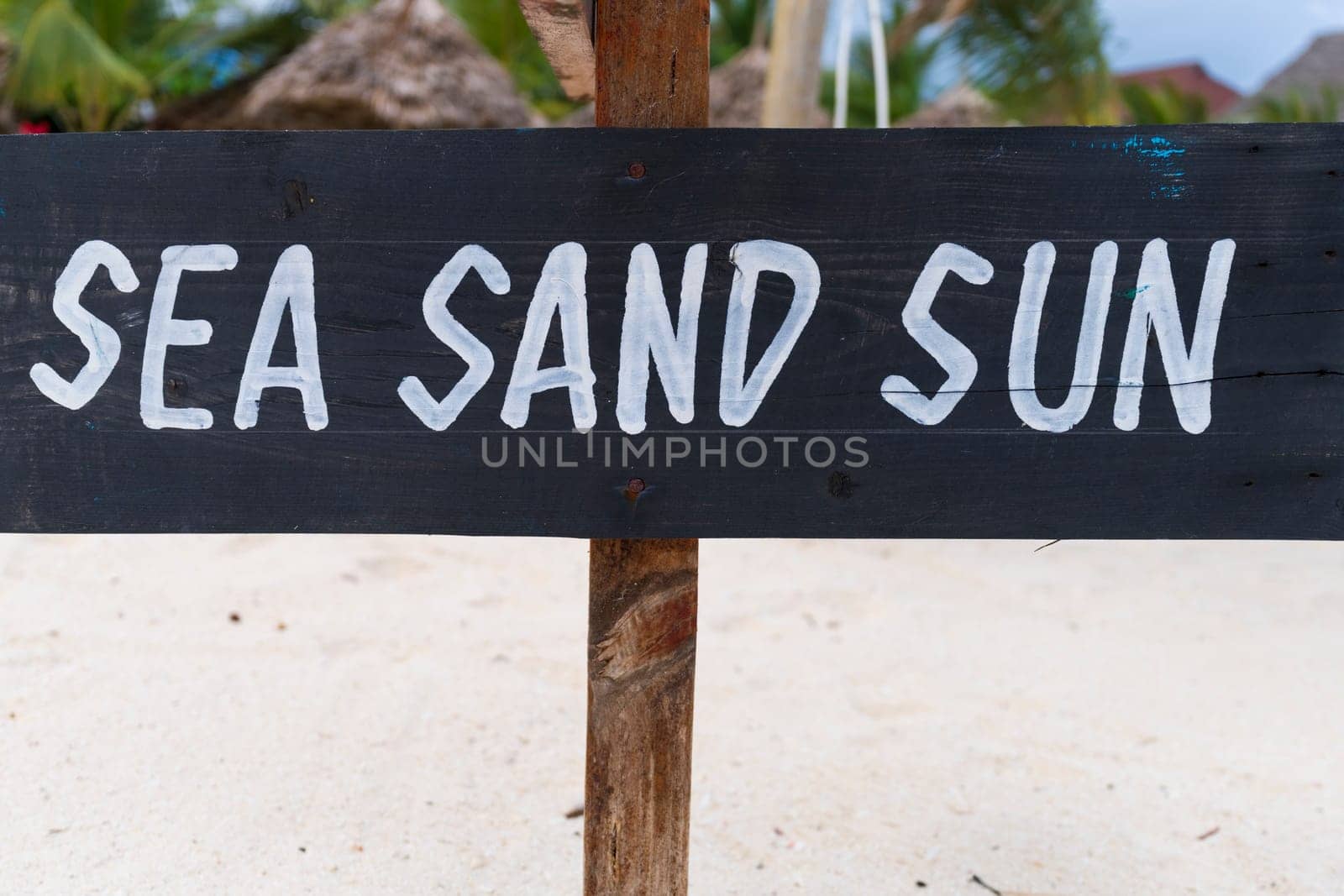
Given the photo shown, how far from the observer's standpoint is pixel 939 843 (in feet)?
6.77

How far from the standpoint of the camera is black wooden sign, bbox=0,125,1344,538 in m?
1.17

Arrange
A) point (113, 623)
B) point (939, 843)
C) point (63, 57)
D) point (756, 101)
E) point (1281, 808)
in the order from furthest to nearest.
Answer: point (63, 57) → point (756, 101) → point (113, 623) → point (1281, 808) → point (939, 843)

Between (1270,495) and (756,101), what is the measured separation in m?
6.64

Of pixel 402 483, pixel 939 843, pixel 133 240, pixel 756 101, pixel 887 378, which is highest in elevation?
pixel 756 101

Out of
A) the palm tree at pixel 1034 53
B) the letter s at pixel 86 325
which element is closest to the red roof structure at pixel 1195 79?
the palm tree at pixel 1034 53

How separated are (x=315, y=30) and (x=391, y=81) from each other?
3.87m

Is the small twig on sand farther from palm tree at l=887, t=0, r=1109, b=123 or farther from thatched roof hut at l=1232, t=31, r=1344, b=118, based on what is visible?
thatched roof hut at l=1232, t=31, r=1344, b=118

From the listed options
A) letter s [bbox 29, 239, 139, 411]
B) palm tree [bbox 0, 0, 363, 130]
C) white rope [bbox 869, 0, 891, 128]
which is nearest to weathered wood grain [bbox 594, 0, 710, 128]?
letter s [bbox 29, 239, 139, 411]

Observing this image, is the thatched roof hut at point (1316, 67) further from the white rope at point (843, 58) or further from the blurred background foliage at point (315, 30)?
the white rope at point (843, 58)

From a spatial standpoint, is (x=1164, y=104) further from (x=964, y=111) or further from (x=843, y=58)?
(x=843, y=58)

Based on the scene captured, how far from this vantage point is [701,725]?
2588mm

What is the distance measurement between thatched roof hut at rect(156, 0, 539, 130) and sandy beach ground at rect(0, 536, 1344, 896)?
15.9ft

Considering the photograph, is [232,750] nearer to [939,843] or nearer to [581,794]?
[581,794]

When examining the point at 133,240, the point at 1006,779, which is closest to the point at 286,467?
the point at 133,240
